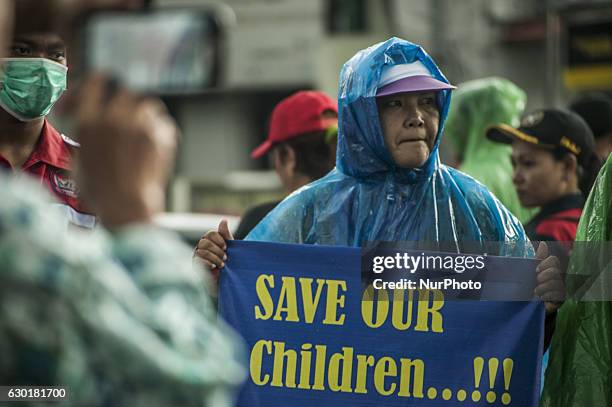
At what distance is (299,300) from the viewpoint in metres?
4.02

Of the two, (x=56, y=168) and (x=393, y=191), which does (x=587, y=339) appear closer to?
(x=393, y=191)

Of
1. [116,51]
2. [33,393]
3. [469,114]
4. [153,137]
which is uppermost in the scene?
[116,51]

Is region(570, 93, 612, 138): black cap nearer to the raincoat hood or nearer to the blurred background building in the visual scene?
the raincoat hood

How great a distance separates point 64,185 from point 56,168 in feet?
0.19

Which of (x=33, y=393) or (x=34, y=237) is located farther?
(x=33, y=393)

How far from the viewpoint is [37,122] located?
424 centimetres

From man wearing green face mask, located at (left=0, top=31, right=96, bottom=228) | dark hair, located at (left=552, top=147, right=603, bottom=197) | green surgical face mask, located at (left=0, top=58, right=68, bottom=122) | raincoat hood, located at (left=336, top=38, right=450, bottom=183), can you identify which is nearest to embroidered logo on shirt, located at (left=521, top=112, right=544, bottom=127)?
dark hair, located at (left=552, top=147, right=603, bottom=197)

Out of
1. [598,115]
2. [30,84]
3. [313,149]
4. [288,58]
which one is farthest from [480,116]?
[288,58]

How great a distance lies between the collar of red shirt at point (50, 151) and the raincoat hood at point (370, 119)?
861 millimetres

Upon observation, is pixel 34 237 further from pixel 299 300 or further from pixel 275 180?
pixel 275 180

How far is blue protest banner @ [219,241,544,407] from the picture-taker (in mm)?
3967

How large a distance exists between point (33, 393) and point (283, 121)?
388 centimetres

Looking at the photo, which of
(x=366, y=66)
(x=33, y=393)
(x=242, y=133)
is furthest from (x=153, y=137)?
(x=242, y=133)

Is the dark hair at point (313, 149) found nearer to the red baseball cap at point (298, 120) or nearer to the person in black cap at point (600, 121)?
the red baseball cap at point (298, 120)
